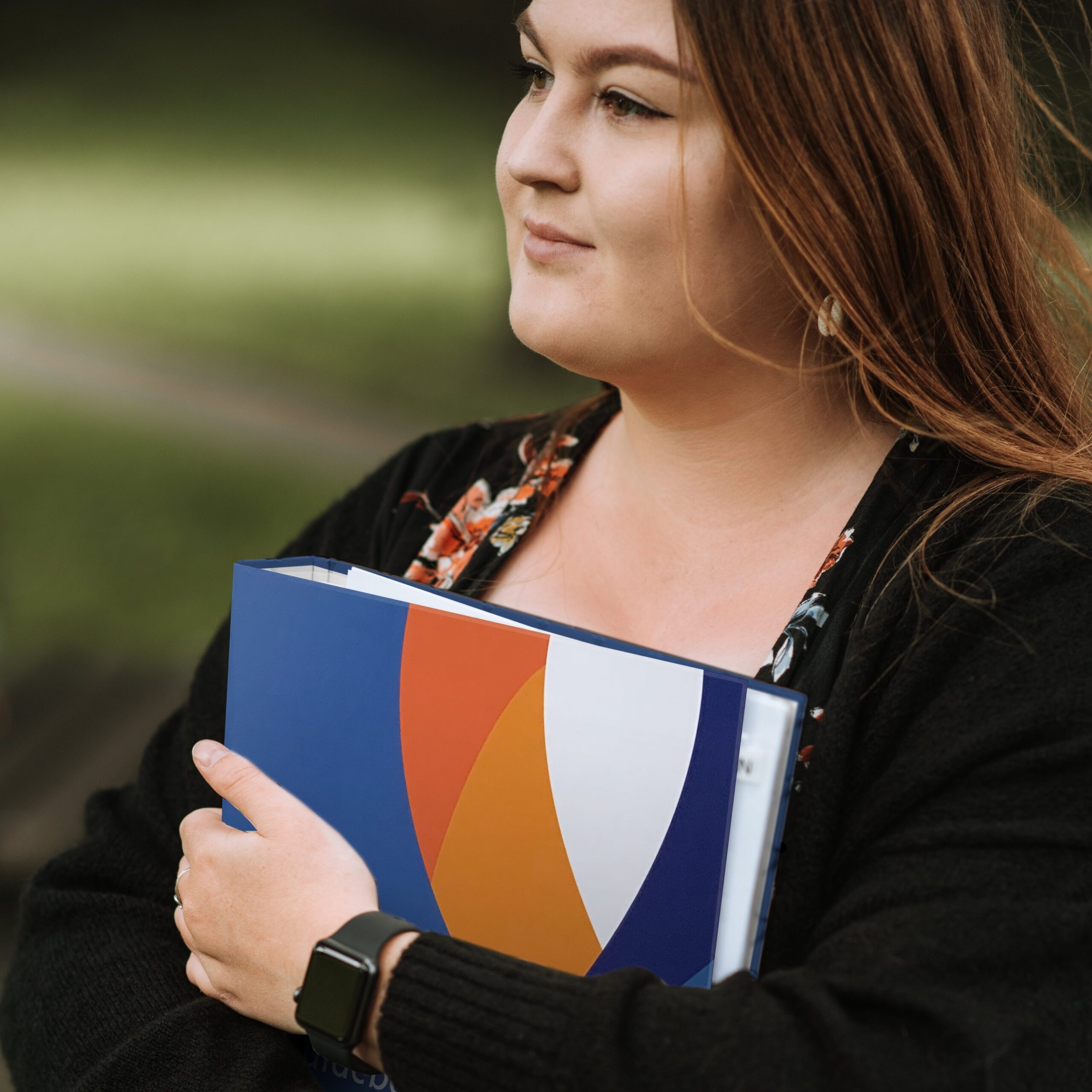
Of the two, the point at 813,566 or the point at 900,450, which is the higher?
the point at 900,450

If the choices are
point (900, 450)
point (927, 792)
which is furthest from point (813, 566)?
point (927, 792)

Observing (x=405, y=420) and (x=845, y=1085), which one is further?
(x=405, y=420)

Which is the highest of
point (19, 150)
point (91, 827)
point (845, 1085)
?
point (19, 150)

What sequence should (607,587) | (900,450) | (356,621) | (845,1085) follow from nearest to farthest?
(845,1085) < (356,621) < (900,450) < (607,587)

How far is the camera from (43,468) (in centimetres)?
255

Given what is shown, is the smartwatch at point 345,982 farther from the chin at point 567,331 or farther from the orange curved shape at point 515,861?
the chin at point 567,331

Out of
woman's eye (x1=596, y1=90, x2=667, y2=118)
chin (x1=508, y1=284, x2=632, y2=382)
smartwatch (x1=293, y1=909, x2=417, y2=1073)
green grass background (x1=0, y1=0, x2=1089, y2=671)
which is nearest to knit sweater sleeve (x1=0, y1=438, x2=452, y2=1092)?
smartwatch (x1=293, y1=909, x2=417, y2=1073)

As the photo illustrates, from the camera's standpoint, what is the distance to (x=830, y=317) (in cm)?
81

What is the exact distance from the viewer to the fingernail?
76 cm

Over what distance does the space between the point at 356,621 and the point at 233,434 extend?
2.09 metres

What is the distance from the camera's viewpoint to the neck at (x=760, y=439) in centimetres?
88

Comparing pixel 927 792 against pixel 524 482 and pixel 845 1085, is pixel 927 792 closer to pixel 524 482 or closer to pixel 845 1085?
pixel 845 1085

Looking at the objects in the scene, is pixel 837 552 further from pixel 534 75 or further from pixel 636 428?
pixel 534 75

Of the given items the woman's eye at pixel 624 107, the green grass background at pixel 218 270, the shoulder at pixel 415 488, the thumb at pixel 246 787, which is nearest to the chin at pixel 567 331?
the woman's eye at pixel 624 107
